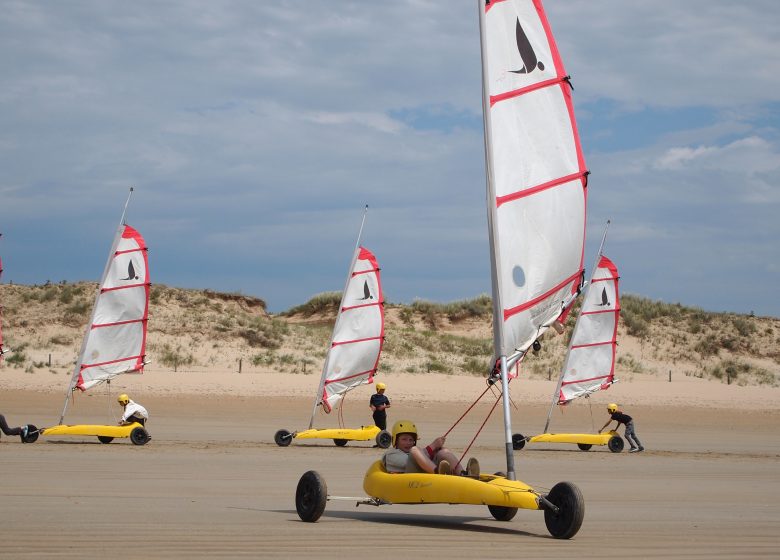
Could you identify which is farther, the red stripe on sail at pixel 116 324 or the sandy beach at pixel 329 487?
the red stripe on sail at pixel 116 324

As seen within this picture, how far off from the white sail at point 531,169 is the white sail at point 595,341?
1225 cm

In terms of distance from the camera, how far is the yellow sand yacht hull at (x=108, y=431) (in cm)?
1655

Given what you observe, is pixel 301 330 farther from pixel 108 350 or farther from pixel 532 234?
pixel 532 234

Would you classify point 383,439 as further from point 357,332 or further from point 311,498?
point 311,498

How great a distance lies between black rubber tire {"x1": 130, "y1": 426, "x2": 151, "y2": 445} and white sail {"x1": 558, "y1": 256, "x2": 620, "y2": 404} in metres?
8.04

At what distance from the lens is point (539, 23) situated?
9.24 m

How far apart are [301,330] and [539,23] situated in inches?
1180

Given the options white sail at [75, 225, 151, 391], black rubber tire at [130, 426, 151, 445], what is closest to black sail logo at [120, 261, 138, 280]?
white sail at [75, 225, 151, 391]

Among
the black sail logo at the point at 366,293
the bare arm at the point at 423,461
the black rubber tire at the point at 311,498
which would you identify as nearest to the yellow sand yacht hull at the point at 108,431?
the black sail logo at the point at 366,293

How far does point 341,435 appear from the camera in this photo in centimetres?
1795

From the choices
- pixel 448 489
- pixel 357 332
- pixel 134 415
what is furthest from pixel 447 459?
pixel 357 332

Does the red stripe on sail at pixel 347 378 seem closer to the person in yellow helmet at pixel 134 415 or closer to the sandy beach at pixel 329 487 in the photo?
the sandy beach at pixel 329 487

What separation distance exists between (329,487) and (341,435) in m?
6.55

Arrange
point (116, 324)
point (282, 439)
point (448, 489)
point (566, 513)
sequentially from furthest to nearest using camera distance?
point (116, 324) < point (282, 439) < point (448, 489) < point (566, 513)
